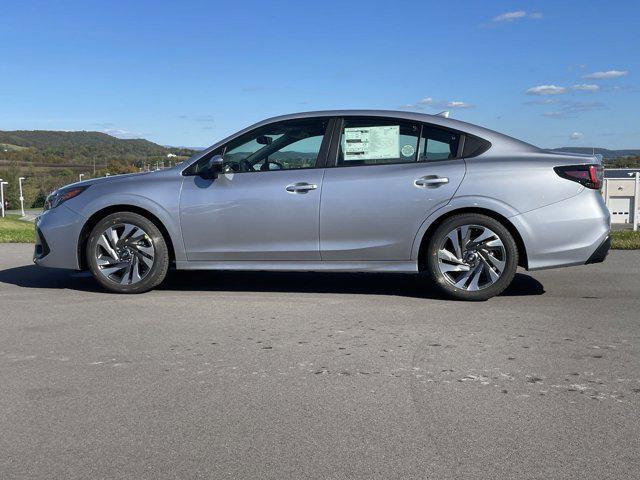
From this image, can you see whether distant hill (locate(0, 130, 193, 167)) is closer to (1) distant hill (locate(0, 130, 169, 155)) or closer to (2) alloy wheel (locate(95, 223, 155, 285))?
(1) distant hill (locate(0, 130, 169, 155))

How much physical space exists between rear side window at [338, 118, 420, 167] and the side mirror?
109 centimetres

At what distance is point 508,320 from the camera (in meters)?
5.28

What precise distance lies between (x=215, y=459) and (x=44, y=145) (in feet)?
471

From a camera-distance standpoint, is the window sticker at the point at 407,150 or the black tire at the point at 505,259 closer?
the black tire at the point at 505,259

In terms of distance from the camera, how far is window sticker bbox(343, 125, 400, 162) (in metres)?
6.24

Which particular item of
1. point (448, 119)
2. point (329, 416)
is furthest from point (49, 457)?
point (448, 119)

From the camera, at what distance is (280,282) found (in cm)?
721

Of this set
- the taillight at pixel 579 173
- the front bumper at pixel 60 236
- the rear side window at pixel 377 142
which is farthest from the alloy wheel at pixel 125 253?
the taillight at pixel 579 173

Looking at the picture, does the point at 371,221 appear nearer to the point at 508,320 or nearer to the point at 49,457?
the point at 508,320

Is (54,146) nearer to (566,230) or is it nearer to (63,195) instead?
(63,195)

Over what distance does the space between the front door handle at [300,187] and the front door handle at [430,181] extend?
0.90 metres

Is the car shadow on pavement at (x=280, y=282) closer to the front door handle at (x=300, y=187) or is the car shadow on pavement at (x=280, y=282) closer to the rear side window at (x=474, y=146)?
the front door handle at (x=300, y=187)

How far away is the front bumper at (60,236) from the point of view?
6.61 m

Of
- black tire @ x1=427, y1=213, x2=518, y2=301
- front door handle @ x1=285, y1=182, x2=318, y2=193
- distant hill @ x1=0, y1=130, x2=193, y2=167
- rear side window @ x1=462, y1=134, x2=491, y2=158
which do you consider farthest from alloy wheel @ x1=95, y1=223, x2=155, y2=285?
distant hill @ x1=0, y1=130, x2=193, y2=167
